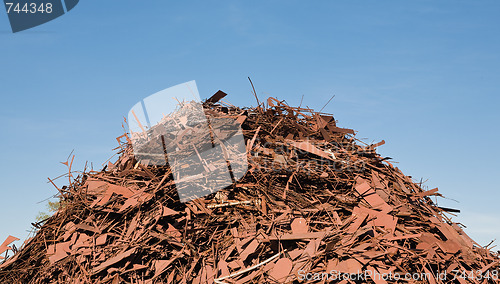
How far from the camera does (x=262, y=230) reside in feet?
14.9

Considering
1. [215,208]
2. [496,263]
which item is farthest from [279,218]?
[496,263]

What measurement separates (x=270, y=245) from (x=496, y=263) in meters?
3.06

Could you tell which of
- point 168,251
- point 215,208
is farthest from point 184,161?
point 168,251

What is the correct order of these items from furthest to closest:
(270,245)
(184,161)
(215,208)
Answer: (184,161), (215,208), (270,245)

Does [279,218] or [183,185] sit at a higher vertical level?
[183,185]

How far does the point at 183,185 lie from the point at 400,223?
108 inches

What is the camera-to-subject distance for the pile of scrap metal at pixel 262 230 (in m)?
4.38

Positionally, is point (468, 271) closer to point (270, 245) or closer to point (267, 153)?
point (270, 245)

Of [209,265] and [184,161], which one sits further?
[184,161]

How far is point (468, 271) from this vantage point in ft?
16.1

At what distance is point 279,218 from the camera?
15.1ft

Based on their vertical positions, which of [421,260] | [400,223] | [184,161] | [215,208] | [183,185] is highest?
[184,161]

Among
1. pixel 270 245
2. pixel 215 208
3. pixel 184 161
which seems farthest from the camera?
pixel 184 161

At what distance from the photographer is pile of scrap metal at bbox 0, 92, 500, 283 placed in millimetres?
4383
